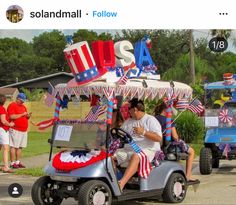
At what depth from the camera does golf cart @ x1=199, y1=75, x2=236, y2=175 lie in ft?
37.6

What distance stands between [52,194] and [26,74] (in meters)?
59.0

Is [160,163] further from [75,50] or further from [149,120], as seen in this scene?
[75,50]

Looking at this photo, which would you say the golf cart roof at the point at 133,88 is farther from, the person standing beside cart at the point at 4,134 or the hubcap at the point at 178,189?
the person standing beside cart at the point at 4,134

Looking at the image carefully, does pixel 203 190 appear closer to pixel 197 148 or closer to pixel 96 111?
pixel 96 111

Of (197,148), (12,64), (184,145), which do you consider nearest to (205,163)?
(184,145)

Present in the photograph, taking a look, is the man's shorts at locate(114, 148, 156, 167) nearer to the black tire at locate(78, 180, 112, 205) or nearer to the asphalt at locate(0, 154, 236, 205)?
the black tire at locate(78, 180, 112, 205)

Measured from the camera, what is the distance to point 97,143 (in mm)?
7332

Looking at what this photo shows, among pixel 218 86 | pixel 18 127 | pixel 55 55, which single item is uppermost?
pixel 55 55

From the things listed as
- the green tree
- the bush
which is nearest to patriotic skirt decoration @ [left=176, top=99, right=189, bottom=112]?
the bush

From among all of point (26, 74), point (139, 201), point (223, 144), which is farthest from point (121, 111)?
point (26, 74)

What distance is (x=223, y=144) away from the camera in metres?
11.6

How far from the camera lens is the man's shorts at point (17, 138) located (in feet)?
39.1
